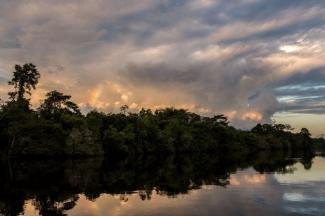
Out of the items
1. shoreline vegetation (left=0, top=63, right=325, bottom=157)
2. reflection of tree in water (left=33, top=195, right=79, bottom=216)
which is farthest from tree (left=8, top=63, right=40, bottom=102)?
reflection of tree in water (left=33, top=195, right=79, bottom=216)

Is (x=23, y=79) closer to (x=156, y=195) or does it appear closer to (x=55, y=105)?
(x=55, y=105)

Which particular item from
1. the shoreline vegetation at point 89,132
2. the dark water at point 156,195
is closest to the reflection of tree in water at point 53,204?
the dark water at point 156,195

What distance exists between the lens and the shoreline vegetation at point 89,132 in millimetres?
84975

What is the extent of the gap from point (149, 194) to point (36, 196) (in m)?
9.41

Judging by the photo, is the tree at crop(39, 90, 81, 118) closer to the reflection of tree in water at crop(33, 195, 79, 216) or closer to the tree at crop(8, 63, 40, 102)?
the tree at crop(8, 63, 40, 102)

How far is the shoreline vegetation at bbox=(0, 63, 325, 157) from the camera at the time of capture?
85.0m

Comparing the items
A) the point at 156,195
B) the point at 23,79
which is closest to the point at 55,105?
the point at 23,79

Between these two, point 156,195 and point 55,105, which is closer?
point 156,195

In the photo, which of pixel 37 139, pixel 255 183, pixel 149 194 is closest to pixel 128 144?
pixel 37 139

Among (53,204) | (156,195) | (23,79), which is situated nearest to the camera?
(53,204)

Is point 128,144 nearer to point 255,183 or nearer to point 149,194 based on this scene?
point 255,183

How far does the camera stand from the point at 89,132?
103m

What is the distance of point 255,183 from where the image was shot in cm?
4716

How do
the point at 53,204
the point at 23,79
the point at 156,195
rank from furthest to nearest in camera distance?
the point at 23,79 < the point at 156,195 < the point at 53,204
